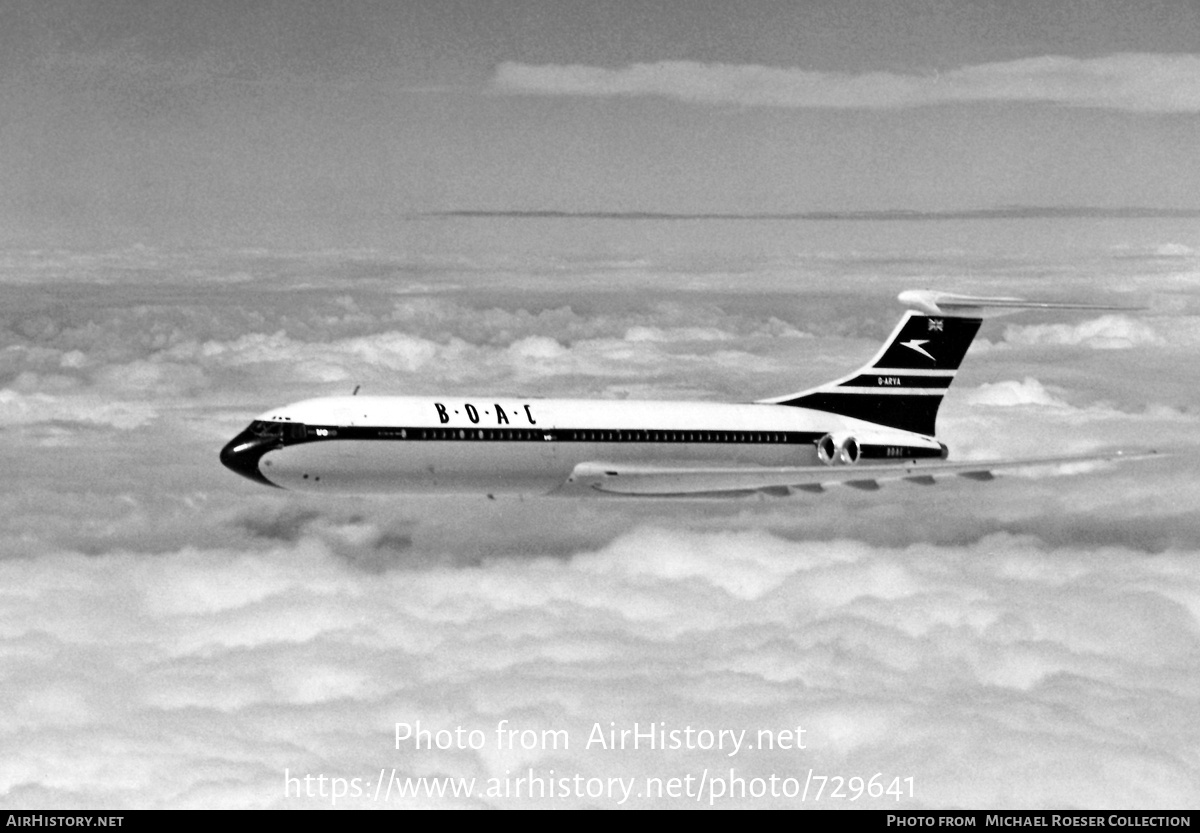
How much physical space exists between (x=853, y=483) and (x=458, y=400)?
1573 centimetres

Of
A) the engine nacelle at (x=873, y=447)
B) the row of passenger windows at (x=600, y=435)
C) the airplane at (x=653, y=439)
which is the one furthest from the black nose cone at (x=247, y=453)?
the engine nacelle at (x=873, y=447)

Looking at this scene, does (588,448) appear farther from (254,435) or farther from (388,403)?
(254,435)

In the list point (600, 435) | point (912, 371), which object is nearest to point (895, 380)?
point (912, 371)

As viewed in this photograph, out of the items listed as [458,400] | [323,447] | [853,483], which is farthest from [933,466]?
[323,447]

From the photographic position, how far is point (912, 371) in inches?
2484

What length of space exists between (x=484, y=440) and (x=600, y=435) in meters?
4.93

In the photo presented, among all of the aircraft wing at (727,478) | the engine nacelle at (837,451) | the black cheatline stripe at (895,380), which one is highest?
the black cheatline stripe at (895,380)

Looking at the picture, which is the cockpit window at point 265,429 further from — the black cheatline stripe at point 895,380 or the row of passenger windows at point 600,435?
the black cheatline stripe at point 895,380

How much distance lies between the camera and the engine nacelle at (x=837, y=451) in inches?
2375

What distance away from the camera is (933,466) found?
5481 cm

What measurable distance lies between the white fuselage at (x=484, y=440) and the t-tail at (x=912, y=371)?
516 centimetres

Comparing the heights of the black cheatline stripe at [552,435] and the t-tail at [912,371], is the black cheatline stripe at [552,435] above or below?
below

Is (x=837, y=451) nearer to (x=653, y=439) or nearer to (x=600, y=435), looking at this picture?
(x=653, y=439)

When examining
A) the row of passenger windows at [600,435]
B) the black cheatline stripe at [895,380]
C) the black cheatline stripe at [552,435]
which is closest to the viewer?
the black cheatline stripe at [552,435]
